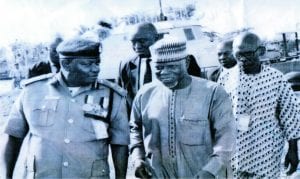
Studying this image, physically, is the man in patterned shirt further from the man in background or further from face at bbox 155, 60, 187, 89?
face at bbox 155, 60, 187, 89

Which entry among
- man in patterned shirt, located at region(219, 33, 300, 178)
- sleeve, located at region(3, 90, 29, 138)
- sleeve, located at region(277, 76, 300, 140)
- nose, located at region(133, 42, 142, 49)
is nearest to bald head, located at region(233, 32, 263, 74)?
man in patterned shirt, located at region(219, 33, 300, 178)

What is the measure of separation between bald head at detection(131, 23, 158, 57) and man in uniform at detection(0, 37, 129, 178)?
49 centimetres

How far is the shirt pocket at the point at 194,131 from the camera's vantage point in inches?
62.7

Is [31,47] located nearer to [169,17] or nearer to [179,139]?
[169,17]

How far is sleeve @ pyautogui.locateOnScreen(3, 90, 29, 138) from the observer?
1.57 meters

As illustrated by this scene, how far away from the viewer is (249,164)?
6.18 ft

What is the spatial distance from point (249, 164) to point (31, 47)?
111cm

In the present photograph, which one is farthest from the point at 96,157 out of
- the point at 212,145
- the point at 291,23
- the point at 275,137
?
the point at 291,23

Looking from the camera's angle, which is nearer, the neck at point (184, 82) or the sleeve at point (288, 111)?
the neck at point (184, 82)

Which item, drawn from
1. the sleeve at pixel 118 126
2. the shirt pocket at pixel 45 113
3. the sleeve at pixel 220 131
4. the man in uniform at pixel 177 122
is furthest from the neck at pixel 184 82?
the shirt pocket at pixel 45 113

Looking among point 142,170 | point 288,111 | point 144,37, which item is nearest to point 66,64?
point 142,170

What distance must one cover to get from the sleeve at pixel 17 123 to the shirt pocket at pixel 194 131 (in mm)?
546

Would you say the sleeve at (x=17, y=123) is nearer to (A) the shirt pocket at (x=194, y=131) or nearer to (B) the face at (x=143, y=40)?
(A) the shirt pocket at (x=194, y=131)

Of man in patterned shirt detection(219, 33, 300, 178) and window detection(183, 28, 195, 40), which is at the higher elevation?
window detection(183, 28, 195, 40)
